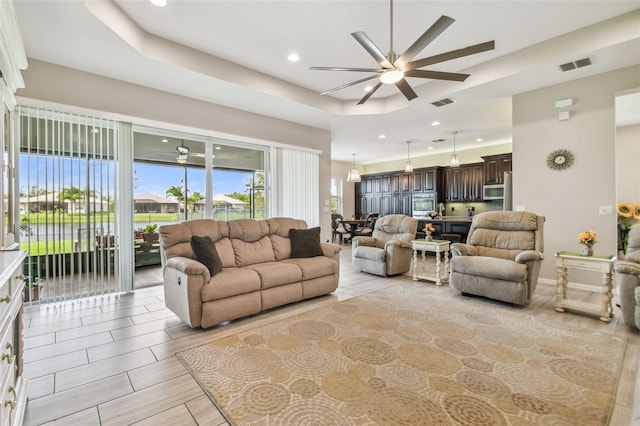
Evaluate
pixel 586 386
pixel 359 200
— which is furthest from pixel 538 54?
pixel 359 200

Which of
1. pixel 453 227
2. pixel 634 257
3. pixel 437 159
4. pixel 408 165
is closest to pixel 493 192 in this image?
pixel 453 227

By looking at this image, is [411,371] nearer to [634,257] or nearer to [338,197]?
[634,257]

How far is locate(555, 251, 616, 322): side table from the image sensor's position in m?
3.04

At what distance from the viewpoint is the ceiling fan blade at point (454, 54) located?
8.00 ft

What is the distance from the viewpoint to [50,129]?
3504 millimetres

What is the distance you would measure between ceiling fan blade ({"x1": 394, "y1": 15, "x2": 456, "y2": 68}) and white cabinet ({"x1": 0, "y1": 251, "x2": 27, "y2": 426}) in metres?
2.96

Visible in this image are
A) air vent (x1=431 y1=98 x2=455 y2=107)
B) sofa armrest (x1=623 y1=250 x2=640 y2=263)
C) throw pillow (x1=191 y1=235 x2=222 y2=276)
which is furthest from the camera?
air vent (x1=431 y1=98 x2=455 y2=107)

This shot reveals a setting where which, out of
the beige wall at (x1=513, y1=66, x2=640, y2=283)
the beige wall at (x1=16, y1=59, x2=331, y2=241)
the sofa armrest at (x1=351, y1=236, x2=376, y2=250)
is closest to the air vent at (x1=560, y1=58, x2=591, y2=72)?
the beige wall at (x1=513, y1=66, x2=640, y2=283)

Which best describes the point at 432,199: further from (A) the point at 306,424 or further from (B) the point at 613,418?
(A) the point at 306,424

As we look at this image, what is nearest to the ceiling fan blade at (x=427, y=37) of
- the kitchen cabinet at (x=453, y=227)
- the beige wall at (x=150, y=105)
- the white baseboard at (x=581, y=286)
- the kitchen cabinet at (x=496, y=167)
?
the beige wall at (x=150, y=105)

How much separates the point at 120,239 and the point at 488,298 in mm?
4969

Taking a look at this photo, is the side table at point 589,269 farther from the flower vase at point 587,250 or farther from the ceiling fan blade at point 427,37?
the ceiling fan blade at point 427,37

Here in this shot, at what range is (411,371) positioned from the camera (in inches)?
83.0

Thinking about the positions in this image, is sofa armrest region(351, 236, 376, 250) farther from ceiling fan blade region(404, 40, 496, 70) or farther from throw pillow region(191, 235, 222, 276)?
ceiling fan blade region(404, 40, 496, 70)
